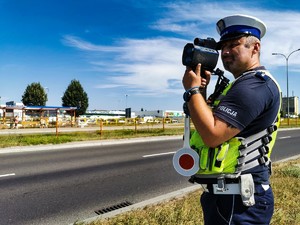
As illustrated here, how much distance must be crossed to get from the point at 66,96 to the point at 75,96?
5.99 ft

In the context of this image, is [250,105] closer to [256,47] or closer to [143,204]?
[256,47]

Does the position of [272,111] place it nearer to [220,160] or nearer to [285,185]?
[220,160]

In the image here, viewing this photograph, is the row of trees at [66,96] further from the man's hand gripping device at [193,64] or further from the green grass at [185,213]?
the man's hand gripping device at [193,64]

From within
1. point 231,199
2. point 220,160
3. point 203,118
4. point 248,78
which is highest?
point 248,78

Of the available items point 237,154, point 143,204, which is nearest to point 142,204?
point 143,204

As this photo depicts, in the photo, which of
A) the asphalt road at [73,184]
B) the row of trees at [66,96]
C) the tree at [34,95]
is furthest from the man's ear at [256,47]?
the tree at [34,95]

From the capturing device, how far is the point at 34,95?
194 ft

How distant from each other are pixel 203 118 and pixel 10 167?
876 centimetres

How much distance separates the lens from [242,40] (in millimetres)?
1674

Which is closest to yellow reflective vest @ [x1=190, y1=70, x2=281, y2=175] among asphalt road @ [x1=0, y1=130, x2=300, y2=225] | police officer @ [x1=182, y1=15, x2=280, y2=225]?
police officer @ [x1=182, y1=15, x2=280, y2=225]

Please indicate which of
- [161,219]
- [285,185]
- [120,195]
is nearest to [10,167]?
[120,195]

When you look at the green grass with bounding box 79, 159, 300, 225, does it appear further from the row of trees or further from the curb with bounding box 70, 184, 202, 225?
the row of trees

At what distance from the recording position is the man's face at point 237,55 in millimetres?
1679

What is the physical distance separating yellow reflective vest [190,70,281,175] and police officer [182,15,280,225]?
2 centimetres
